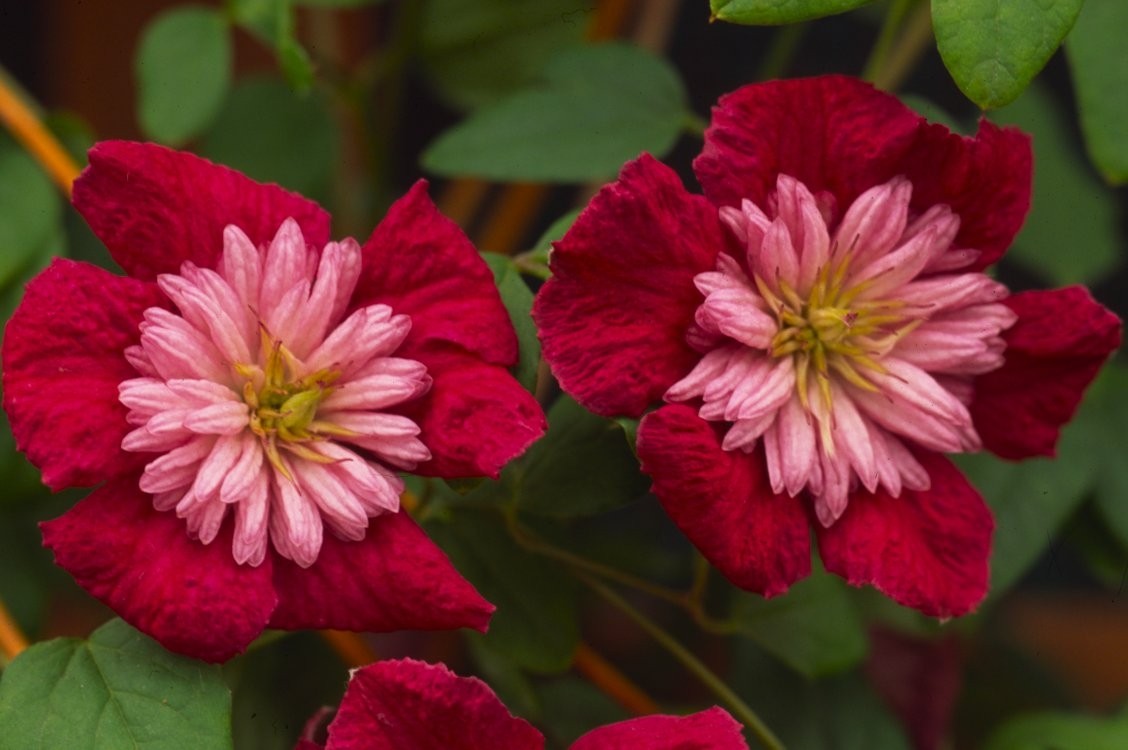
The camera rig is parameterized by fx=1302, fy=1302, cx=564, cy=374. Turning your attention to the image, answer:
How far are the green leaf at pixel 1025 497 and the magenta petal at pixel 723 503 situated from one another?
29 centimetres

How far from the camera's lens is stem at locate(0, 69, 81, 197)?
0.82 meters

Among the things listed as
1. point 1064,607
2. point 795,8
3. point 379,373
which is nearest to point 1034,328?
point 795,8

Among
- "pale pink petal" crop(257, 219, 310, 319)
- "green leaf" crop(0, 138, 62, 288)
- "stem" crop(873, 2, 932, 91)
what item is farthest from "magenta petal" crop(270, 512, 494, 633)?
"stem" crop(873, 2, 932, 91)

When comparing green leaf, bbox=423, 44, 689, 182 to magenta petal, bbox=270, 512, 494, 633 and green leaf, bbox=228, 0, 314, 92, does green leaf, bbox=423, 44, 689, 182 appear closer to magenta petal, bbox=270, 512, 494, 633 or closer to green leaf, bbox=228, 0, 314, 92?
green leaf, bbox=228, 0, 314, 92

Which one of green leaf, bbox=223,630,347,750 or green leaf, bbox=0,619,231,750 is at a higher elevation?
green leaf, bbox=0,619,231,750

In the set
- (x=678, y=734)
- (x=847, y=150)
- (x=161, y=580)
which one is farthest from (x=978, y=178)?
(x=161, y=580)

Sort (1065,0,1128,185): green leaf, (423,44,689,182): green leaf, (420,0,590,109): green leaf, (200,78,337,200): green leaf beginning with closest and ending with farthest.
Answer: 1. (1065,0,1128,185): green leaf
2. (423,44,689,182): green leaf
3. (200,78,337,200): green leaf
4. (420,0,590,109): green leaf

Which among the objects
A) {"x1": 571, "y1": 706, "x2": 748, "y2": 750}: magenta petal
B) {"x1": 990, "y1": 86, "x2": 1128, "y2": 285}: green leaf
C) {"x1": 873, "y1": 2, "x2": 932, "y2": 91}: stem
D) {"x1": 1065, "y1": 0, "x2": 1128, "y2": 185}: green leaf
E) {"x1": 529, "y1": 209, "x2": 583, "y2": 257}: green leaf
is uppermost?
{"x1": 529, "y1": 209, "x2": 583, "y2": 257}: green leaf

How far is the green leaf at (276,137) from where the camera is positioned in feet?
3.11

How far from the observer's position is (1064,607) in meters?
1.30

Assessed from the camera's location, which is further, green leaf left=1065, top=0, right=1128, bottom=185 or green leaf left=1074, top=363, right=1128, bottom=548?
green leaf left=1074, top=363, right=1128, bottom=548

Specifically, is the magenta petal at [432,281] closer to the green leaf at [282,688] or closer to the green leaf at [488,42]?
the green leaf at [282,688]

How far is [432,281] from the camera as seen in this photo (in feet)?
1.80

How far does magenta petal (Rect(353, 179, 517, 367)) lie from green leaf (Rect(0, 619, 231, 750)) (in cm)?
16
